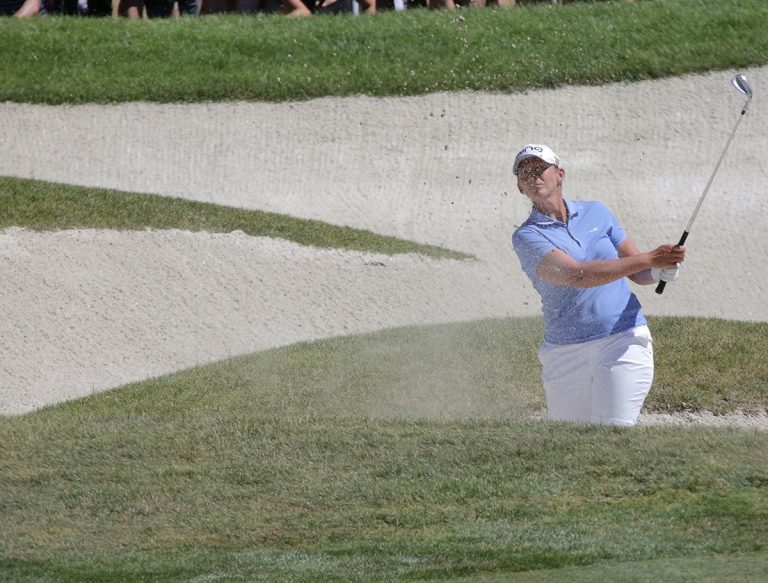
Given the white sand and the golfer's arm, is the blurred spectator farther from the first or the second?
the golfer's arm

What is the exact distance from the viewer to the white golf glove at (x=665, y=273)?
689cm

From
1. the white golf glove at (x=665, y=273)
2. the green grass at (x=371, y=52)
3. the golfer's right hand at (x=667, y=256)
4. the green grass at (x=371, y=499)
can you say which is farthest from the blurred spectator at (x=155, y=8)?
the golfer's right hand at (x=667, y=256)

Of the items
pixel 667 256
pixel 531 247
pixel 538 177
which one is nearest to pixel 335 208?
pixel 538 177

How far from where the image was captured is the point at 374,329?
12945 millimetres

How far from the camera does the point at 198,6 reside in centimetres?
2044

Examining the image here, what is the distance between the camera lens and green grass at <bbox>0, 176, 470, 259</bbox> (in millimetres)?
14234

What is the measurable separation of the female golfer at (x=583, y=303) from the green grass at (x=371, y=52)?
421 inches

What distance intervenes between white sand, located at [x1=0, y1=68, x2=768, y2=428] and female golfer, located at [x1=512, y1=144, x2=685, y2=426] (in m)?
5.73

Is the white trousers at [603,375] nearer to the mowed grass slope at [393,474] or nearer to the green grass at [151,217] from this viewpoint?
the mowed grass slope at [393,474]

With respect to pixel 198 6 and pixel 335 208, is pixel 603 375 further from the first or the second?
pixel 198 6

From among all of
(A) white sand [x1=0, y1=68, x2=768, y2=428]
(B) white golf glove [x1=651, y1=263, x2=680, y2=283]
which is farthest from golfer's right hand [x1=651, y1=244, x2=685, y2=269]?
(A) white sand [x1=0, y1=68, x2=768, y2=428]

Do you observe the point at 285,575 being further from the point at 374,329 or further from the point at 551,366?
the point at 374,329

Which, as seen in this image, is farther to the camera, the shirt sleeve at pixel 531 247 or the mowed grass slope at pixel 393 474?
the shirt sleeve at pixel 531 247

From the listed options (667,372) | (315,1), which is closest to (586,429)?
(667,372)
